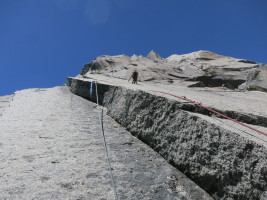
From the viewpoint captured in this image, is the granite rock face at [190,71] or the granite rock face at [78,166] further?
the granite rock face at [190,71]

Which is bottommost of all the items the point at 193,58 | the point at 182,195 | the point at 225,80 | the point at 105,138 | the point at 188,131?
the point at 182,195

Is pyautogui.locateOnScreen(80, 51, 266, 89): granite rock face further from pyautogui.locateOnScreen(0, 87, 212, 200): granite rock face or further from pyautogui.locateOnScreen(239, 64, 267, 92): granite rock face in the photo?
pyautogui.locateOnScreen(0, 87, 212, 200): granite rock face

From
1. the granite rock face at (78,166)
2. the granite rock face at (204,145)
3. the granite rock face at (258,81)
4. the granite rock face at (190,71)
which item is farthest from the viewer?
the granite rock face at (190,71)

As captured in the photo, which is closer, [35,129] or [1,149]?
[1,149]

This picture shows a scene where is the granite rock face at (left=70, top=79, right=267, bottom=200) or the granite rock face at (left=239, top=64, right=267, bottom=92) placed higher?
the granite rock face at (left=239, top=64, right=267, bottom=92)

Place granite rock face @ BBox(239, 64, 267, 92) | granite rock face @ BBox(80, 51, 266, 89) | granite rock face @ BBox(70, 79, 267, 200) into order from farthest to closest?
1. granite rock face @ BBox(80, 51, 266, 89)
2. granite rock face @ BBox(239, 64, 267, 92)
3. granite rock face @ BBox(70, 79, 267, 200)

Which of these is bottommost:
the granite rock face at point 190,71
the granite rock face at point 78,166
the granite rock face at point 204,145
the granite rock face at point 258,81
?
the granite rock face at point 78,166

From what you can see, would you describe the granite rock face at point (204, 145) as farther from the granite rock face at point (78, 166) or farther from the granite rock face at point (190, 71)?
the granite rock face at point (190, 71)

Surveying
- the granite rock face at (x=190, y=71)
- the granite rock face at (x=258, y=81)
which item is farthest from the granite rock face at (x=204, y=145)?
the granite rock face at (x=190, y=71)

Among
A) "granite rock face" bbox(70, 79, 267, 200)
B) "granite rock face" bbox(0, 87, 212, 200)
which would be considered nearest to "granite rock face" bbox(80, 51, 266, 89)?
"granite rock face" bbox(70, 79, 267, 200)

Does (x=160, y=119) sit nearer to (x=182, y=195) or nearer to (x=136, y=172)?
(x=136, y=172)

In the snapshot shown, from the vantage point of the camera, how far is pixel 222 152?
13.6 ft

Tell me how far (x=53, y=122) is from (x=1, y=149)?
252cm

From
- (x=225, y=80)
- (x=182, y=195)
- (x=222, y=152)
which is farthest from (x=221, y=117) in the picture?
(x=225, y=80)
